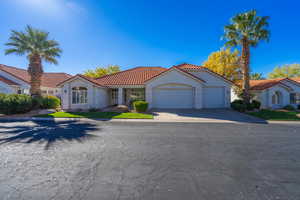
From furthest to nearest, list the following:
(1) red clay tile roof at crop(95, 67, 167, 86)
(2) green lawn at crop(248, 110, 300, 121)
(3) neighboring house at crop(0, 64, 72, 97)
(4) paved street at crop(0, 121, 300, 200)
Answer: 1. (3) neighboring house at crop(0, 64, 72, 97)
2. (1) red clay tile roof at crop(95, 67, 167, 86)
3. (2) green lawn at crop(248, 110, 300, 121)
4. (4) paved street at crop(0, 121, 300, 200)

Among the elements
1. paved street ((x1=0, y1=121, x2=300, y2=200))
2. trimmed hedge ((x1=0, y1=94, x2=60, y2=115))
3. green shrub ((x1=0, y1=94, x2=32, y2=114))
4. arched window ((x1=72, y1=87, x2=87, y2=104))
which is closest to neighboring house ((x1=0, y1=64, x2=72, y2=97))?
trimmed hedge ((x1=0, y1=94, x2=60, y2=115))

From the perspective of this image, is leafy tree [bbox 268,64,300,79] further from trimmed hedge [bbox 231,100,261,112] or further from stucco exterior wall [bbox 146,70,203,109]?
stucco exterior wall [bbox 146,70,203,109]

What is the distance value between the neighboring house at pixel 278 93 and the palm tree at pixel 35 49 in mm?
29610

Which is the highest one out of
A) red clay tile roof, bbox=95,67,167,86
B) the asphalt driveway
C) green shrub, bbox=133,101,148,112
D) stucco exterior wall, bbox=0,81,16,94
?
red clay tile roof, bbox=95,67,167,86

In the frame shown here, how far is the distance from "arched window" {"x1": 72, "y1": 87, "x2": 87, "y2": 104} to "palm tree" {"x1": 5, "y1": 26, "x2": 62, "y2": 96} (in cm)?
449

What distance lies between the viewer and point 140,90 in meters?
18.7

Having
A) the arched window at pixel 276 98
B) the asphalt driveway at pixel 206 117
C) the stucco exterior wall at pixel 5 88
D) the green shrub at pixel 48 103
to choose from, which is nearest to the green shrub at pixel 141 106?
the asphalt driveway at pixel 206 117

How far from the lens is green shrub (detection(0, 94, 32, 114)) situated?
12547 millimetres

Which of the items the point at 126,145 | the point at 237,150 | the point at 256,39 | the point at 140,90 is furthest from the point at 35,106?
the point at 256,39

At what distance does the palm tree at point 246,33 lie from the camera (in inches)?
604

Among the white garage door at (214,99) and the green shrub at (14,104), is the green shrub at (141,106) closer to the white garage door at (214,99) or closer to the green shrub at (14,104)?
the white garage door at (214,99)

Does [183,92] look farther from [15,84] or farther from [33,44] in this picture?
[15,84]

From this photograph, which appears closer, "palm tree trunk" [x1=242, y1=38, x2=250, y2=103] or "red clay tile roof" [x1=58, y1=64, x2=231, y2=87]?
"palm tree trunk" [x1=242, y1=38, x2=250, y2=103]

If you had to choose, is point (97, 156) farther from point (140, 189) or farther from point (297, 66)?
point (297, 66)
